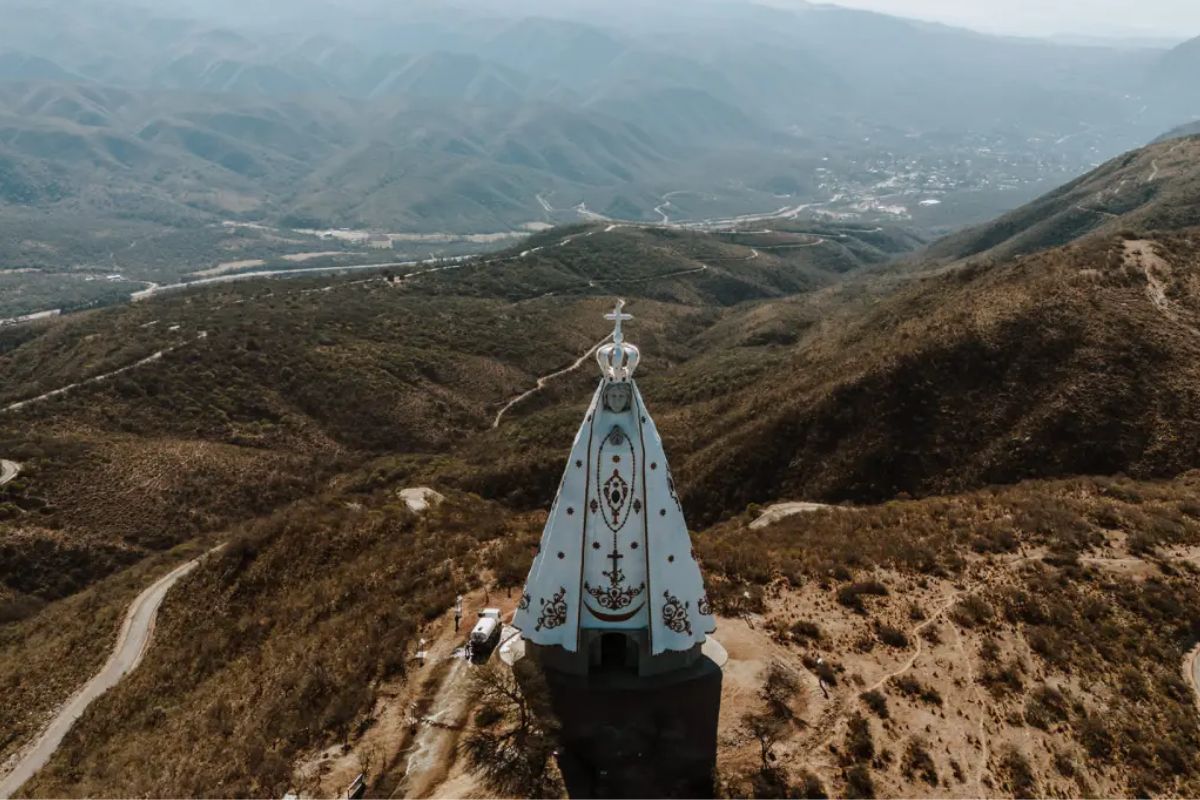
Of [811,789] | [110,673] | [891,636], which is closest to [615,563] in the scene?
[811,789]

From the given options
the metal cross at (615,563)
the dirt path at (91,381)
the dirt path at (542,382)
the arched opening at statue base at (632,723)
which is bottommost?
the dirt path at (542,382)

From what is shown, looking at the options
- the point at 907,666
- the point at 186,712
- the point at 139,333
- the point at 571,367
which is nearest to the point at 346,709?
the point at 186,712

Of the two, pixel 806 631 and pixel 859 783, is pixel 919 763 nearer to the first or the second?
pixel 859 783

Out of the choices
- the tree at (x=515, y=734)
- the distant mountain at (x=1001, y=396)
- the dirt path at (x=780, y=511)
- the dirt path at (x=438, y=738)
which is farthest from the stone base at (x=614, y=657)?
the distant mountain at (x=1001, y=396)

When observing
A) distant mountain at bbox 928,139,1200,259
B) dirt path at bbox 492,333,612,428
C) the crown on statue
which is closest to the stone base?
the crown on statue

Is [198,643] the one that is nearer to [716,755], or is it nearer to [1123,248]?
[716,755]

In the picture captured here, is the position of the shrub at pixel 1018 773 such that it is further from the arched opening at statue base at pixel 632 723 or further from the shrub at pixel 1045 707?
the arched opening at statue base at pixel 632 723
